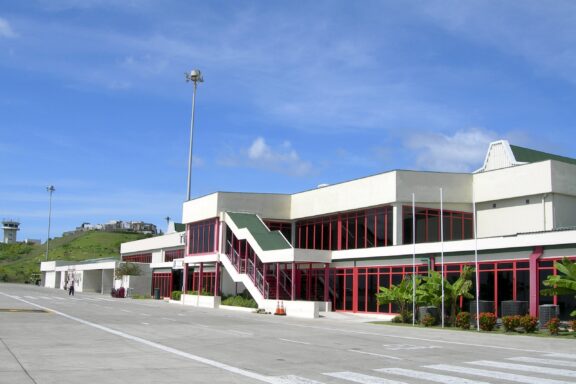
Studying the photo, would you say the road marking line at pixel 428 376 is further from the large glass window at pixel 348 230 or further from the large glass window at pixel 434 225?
the large glass window at pixel 348 230

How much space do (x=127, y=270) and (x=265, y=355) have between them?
56010 mm

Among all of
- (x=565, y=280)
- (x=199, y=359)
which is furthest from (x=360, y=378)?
(x=565, y=280)

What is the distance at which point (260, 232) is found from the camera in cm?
4600

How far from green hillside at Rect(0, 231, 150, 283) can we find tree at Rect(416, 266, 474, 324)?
11526 centimetres

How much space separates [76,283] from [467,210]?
216ft

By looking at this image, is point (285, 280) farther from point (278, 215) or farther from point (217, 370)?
point (217, 370)

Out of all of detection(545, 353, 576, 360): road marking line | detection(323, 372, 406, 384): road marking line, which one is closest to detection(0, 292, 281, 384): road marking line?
detection(323, 372, 406, 384): road marking line

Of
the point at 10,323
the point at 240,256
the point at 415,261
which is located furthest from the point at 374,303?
the point at 10,323

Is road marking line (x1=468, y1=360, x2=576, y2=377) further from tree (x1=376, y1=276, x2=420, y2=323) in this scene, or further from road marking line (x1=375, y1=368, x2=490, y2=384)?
tree (x1=376, y1=276, x2=420, y2=323)

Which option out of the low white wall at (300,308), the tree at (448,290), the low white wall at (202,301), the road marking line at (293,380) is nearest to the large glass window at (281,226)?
the low white wall at (202,301)

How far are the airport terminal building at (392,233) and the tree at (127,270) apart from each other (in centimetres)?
1773

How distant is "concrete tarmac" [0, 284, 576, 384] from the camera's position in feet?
41.7

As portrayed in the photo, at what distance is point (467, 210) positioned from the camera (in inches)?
1644

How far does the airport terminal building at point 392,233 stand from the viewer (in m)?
31.4
